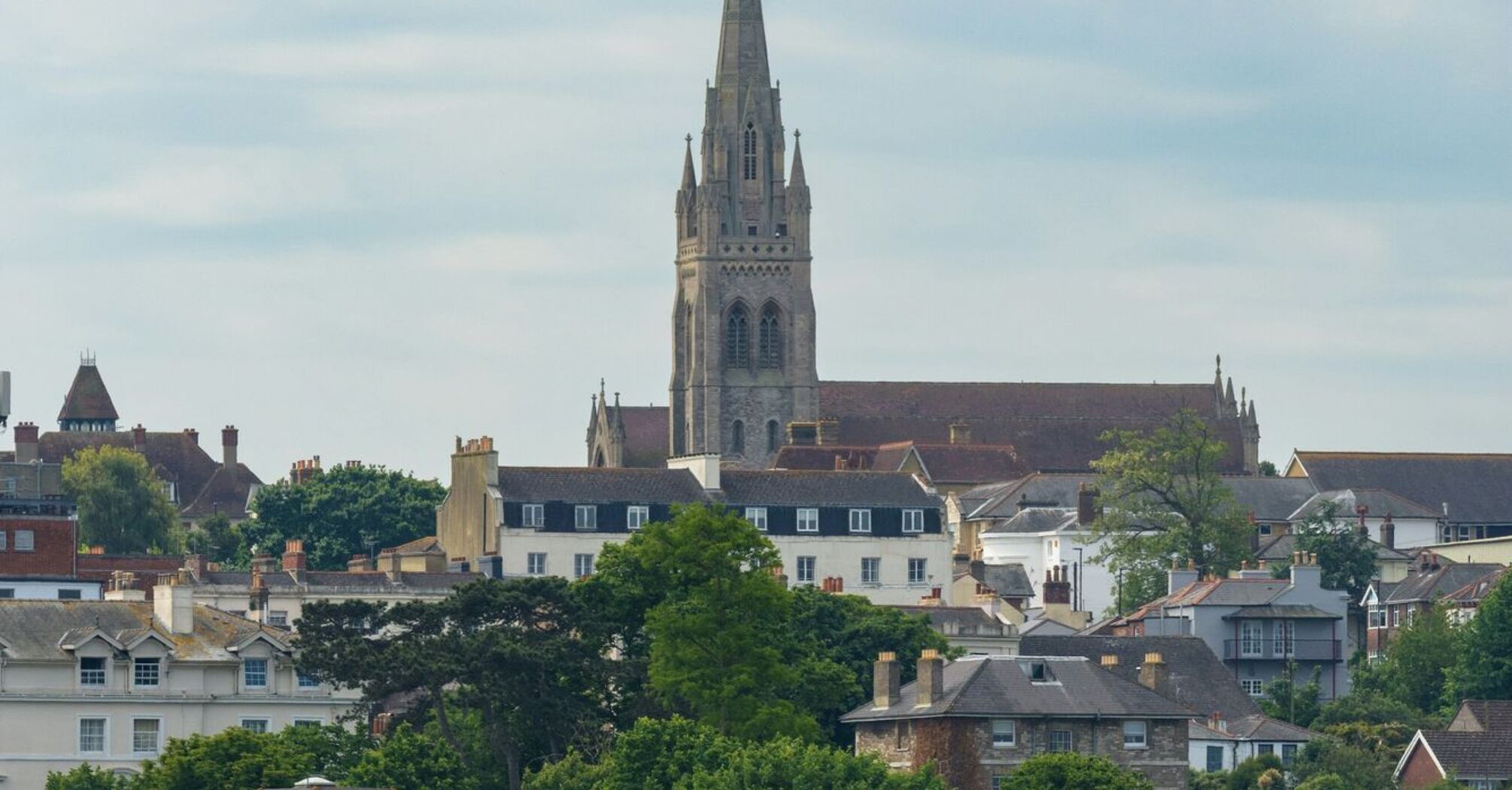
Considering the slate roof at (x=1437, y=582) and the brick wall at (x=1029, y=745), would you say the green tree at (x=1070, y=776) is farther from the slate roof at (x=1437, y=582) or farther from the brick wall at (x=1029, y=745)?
the slate roof at (x=1437, y=582)

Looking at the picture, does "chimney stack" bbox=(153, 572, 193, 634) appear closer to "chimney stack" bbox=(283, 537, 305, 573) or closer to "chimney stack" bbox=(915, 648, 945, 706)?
"chimney stack" bbox=(915, 648, 945, 706)

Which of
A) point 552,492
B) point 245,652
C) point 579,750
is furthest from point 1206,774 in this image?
point 552,492

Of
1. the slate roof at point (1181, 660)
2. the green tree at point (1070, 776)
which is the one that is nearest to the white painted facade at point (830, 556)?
the slate roof at point (1181, 660)

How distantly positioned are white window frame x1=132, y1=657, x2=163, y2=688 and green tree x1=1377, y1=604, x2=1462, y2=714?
148 ft

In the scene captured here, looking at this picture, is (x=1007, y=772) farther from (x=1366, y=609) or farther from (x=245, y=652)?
(x=1366, y=609)

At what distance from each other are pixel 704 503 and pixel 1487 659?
27.5 metres

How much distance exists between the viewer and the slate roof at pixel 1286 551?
150 meters

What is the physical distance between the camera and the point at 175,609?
92938 millimetres

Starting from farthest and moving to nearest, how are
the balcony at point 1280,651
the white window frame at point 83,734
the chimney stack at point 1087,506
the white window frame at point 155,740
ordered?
1. the chimney stack at point 1087,506
2. the balcony at point 1280,651
3. the white window frame at point 155,740
4. the white window frame at point 83,734

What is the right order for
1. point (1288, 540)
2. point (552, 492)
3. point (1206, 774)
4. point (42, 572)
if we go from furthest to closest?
1. point (1288, 540)
2. point (552, 492)
3. point (42, 572)
4. point (1206, 774)

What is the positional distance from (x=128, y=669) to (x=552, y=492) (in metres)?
42.5

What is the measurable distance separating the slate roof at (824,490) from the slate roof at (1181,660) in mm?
18228

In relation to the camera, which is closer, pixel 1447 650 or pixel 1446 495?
pixel 1447 650

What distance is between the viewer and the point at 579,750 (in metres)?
93.6
